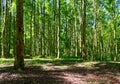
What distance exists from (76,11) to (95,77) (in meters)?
37.3

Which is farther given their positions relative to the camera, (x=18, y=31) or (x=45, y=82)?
(x=18, y=31)

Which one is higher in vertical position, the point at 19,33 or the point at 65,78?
the point at 19,33

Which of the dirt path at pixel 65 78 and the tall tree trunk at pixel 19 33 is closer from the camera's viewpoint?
the dirt path at pixel 65 78

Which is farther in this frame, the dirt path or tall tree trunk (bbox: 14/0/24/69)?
tall tree trunk (bbox: 14/0/24/69)

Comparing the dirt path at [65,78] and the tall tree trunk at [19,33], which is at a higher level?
the tall tree trunk at [19,33]

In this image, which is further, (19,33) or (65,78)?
(19,33)

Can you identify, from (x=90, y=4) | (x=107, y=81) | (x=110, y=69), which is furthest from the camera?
(x=90, y=4)

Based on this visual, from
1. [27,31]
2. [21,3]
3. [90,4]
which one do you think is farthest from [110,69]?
[27,31]

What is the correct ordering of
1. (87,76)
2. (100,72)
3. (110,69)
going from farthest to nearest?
(110,69) → (100,72) → (87,76)

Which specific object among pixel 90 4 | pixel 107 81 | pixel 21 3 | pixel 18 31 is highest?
pixel 90 4

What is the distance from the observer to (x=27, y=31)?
62.7 m

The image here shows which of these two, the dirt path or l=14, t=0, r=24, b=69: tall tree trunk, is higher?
l=14, t=0, r=24, b=69: tall tree trunk

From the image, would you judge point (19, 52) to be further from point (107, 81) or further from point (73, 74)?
point (107, 81)

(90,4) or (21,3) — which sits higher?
(90,4)
